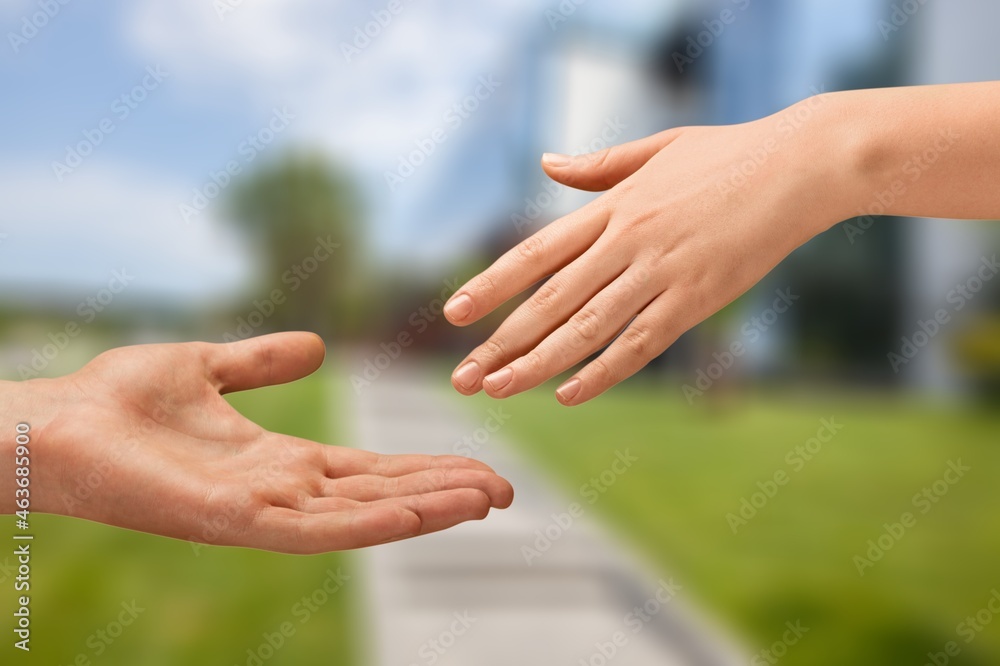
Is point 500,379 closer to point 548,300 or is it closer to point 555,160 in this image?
point 548,300

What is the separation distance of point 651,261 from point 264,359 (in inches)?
24.9

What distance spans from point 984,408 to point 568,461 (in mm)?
3220

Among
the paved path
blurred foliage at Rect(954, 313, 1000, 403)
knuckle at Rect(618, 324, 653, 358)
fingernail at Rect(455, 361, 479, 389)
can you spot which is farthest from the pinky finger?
blurred foliage at Rect(954, 313, 1000, 403)

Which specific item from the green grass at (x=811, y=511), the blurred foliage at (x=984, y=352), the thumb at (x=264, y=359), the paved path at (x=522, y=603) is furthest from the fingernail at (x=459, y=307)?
the blurred foliage at (x=984, y=352)

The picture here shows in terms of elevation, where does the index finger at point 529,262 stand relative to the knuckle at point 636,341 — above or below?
above

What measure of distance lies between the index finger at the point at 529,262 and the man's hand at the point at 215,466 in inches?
9.7

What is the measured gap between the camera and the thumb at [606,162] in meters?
1.25

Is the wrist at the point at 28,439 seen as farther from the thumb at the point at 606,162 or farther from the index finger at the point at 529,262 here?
the thumb at the point at 606,162

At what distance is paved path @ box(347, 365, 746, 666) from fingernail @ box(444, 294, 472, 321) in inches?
53.2

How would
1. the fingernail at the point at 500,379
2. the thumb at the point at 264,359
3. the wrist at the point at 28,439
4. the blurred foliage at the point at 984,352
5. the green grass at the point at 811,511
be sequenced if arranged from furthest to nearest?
the blurred foliage at the point at 984,352 → the green grass at the point at 811,511 → the thumb at the point at 264,359 → the wrist at the point at 28,439 → the fingernail at the point at 500,379

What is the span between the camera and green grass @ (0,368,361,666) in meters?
2.32

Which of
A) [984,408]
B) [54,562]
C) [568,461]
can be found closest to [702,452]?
[568,461]

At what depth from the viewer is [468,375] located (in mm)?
1114

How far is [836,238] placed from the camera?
7500 mm
